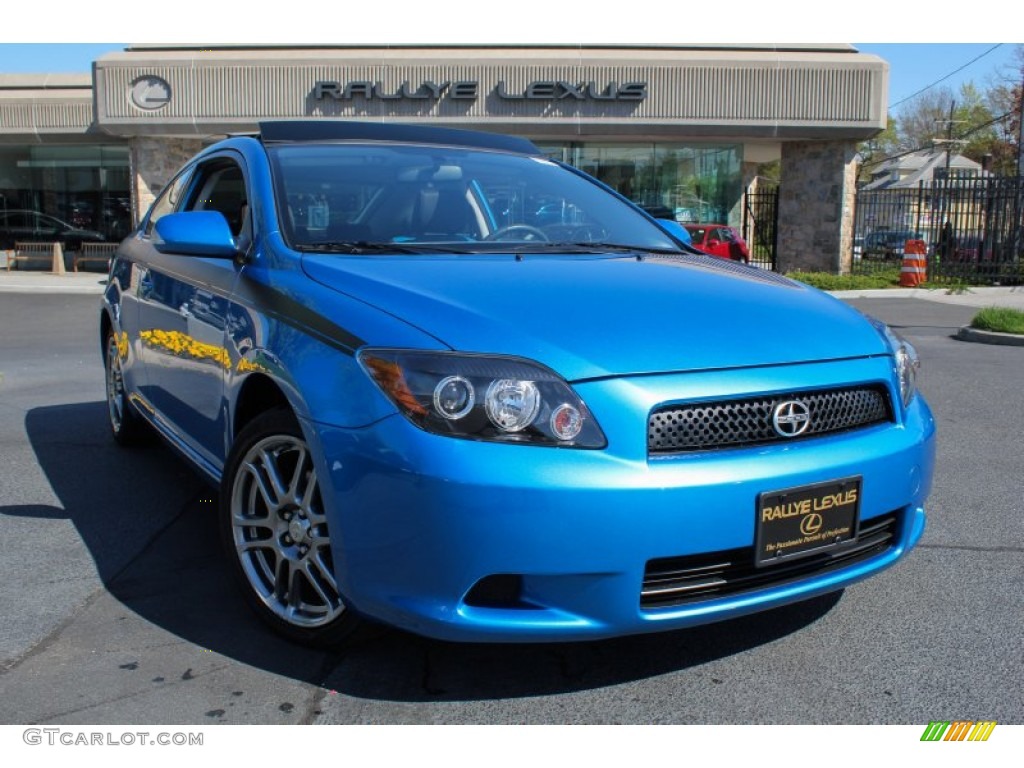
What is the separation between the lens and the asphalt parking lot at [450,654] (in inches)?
107

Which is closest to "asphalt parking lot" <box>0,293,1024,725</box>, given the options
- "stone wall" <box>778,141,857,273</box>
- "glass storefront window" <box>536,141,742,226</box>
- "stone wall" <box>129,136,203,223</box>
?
"stone wall" <box>778,141,857,273</box>

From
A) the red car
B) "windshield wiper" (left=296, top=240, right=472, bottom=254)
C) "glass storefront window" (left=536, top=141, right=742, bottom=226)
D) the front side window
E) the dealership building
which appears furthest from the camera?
"glass storefront window" (left=536, top=141, right=742, bottom=226)

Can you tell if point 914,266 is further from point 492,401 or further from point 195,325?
point 492,401

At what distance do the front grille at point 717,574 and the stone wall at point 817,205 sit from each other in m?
20.9

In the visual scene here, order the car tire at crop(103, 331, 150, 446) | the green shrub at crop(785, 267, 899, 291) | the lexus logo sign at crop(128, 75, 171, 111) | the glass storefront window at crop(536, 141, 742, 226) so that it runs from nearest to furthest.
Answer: the car tire at crop(103, 331, 150, 446) < the green shrub at crop(785, 267, 899, 291) < the lexus logo sign at crop(128, 75, 171, 111) < the glass storefront window at crop(536, 141, 742, 226)

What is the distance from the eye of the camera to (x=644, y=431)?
2.53 metres

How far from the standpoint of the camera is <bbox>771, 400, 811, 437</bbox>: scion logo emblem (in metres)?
2.71

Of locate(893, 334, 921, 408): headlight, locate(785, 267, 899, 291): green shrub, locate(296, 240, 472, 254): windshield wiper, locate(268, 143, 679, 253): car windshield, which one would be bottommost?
locate(785, 267, 899, 291): green shrub

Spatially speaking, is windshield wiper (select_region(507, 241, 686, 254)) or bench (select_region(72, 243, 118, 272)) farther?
bench (select_region(72, 243, 118, 272))

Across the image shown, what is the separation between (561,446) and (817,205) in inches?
856

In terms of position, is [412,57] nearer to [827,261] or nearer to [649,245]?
[827,261]

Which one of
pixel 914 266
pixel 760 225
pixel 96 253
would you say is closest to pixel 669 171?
pixel 760 225

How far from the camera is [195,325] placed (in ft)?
12.7
